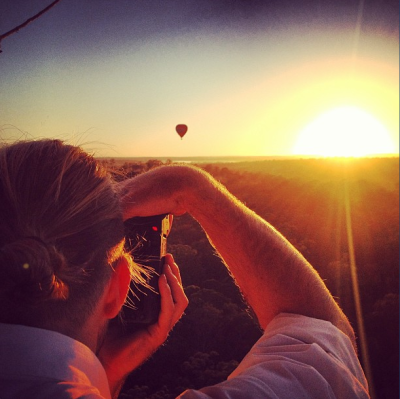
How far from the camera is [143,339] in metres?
0.97

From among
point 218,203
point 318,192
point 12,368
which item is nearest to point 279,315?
point 218,203

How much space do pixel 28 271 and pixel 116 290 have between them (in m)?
0.21

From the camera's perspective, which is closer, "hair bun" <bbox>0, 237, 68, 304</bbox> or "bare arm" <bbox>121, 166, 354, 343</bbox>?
"hair bun" <bbox>0, 237, 68, 304</bbox>

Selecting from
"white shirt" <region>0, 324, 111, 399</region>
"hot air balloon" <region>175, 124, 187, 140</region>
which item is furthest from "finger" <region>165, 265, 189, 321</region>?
"hot air balloon" <region>175, 124, 187, 140</region>

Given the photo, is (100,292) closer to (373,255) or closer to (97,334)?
(97,334)

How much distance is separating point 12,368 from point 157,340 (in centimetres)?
57

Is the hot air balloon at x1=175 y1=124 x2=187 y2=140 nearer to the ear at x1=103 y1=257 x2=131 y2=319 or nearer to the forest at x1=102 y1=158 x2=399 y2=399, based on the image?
the forest at x1=102 y1=158 x2=399 y2=399

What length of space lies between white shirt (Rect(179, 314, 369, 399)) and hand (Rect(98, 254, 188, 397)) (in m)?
0.30

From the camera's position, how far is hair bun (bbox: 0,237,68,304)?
0.49 meters

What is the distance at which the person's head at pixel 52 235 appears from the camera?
504mm

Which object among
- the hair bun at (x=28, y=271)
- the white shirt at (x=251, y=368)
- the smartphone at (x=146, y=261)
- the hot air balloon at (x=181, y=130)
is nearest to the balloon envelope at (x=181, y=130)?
the hot air balloon at (x=181, y=130)

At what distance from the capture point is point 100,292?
615 millimetres

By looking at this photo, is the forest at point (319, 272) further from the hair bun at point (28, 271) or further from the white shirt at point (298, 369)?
the white shirt at point (298, 369)

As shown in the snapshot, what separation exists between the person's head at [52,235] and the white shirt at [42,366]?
0.04 metres
